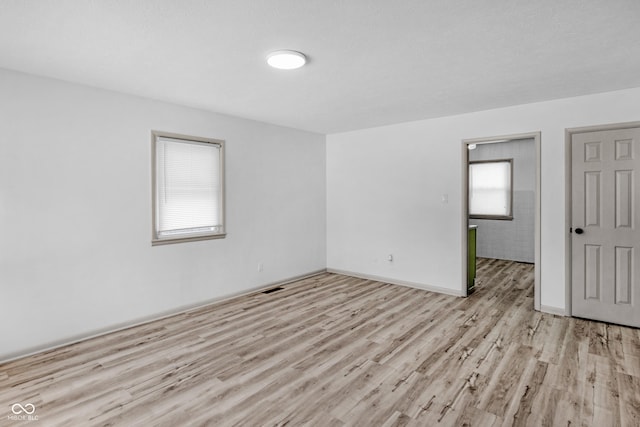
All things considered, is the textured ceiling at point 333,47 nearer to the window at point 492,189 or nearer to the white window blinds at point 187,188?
the white window blinds at point 187,188

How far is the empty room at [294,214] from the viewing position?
2209mm

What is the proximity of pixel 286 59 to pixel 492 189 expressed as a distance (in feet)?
20.5

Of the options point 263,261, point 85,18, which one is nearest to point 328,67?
point 85,18

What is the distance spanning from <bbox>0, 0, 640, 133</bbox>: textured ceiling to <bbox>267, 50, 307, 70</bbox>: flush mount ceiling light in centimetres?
6

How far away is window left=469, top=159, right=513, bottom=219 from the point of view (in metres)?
7.18

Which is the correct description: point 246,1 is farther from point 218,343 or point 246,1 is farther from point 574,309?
point 574,309

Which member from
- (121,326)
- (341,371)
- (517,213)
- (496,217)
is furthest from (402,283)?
(121,326)

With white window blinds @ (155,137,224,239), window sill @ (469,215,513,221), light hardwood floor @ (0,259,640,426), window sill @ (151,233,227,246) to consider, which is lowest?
light hardwood floor @ (0,259,640,426)

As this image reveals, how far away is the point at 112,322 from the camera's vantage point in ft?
11.6

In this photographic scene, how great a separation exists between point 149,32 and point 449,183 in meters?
4.00

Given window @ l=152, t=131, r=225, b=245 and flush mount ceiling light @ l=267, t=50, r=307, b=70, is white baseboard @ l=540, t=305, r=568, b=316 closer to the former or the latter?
flush mount ceiling light @ l=267, t=50, r=307, b=70

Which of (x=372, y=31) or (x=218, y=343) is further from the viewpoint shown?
(x=218, y=343)

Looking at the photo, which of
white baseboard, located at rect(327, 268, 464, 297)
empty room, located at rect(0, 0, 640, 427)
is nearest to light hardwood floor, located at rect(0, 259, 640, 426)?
empty room, located at rect(0, 0, 640, 427)

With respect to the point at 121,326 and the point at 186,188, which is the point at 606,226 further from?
the point at 121,326
